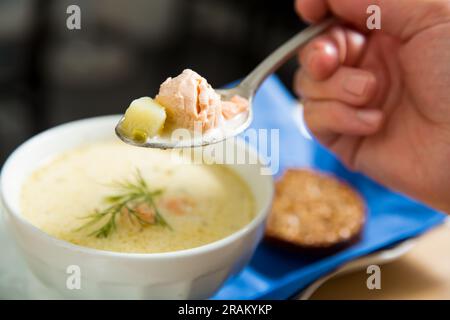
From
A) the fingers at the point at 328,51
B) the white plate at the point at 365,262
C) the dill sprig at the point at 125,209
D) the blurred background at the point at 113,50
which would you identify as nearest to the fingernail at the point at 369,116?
the fingers at the point at 328,51

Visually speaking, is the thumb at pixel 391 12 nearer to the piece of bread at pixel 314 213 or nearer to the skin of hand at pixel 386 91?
the skin of hand at pixel 386 91

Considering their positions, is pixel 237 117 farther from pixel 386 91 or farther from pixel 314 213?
pixel 386 91

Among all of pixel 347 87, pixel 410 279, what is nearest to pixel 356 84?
pixel 347 87

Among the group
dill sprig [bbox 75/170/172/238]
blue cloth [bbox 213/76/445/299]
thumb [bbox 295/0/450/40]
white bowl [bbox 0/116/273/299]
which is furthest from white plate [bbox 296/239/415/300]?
thumb [bbox 295/0/450/40]
